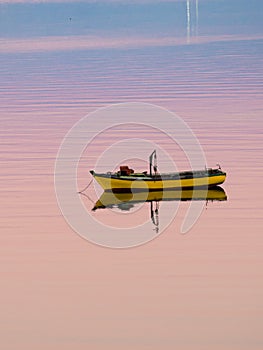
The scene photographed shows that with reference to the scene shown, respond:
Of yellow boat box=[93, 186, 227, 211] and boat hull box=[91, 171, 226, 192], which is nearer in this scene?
yellow boat box=[93, 186, 227, 211]

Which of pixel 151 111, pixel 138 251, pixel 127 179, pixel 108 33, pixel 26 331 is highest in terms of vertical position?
pixel 108 33

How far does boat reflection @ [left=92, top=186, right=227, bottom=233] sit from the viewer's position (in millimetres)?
21516

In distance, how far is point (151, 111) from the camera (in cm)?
3275

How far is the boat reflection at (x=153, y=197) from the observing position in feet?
70.6

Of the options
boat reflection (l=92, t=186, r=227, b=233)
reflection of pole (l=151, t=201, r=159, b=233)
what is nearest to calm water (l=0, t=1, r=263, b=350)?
reflection of pole (l=151, t=201, r=159, b=233)

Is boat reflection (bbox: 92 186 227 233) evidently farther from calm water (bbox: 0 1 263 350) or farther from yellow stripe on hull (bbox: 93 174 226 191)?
calm water (bbox: 0 1 263 350)

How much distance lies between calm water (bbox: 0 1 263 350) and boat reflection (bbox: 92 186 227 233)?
24 centimetres

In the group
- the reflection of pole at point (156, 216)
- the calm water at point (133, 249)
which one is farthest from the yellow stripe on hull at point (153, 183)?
the reflection of pole at point (156, 216)

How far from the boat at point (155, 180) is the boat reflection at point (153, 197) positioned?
0.27 ft

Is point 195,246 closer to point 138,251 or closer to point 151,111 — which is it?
point 138,251

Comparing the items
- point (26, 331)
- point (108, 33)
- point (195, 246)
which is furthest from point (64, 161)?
point (108, 33)

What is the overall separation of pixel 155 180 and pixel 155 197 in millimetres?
435

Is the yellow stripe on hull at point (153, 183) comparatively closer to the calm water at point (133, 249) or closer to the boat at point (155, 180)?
the boat at point (155, 180)

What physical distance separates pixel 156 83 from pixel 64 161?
52.1ft
